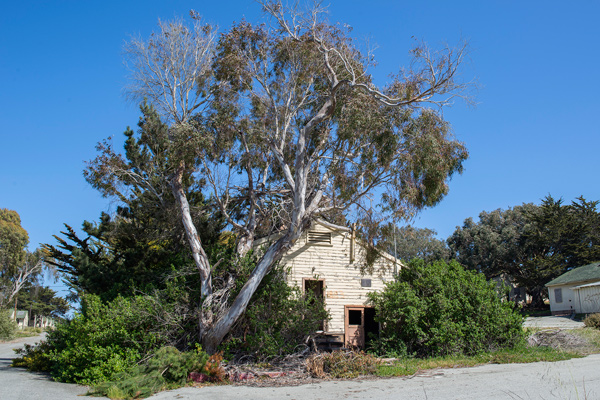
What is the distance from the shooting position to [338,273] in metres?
17.5

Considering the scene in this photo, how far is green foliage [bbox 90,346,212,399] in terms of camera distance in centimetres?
1053

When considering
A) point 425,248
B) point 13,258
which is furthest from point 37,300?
point 425,248

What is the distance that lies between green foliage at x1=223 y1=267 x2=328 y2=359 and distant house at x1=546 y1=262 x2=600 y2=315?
24266mm

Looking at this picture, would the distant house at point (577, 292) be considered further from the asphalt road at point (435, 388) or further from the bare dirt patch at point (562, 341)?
the asphalt road at point (435, 388)

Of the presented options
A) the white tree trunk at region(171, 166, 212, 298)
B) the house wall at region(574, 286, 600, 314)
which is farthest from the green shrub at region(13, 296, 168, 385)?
the house wall at region(574, 286, 600, 314)

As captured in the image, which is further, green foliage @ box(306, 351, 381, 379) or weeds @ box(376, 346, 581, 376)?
weeds @ box(376, 346, 581, 376)

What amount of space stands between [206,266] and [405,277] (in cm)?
729

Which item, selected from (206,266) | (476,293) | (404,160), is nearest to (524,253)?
(476,293)

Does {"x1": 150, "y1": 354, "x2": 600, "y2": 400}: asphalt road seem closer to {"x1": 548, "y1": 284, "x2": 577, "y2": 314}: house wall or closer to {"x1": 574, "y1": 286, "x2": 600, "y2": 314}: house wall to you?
{"x1": 574, "y1": 286, "x2": 600, "y2": 314}: house wall

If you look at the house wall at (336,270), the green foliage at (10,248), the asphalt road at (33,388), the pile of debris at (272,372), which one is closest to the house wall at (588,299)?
the house wall at (336,270)

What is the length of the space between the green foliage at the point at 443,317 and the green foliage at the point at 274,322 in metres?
2.49

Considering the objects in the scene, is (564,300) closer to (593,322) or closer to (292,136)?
(593,322)

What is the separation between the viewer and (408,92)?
15.0m

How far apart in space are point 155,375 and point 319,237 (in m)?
7.99
